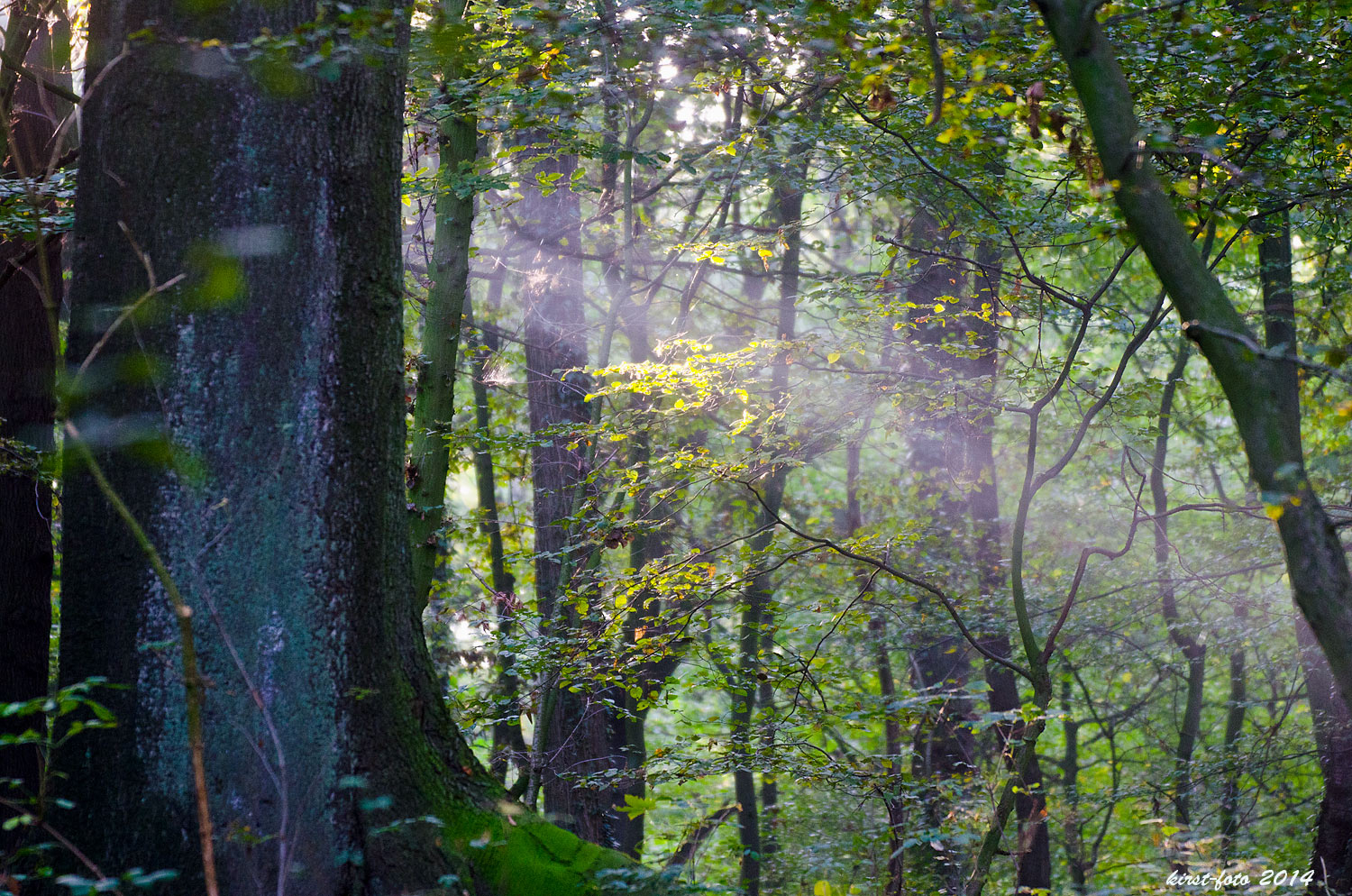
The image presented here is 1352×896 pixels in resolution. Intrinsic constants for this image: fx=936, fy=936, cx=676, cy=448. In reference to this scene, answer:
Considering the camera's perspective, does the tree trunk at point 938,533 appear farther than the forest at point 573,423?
Yes

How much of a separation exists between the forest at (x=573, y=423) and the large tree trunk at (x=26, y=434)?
3cm

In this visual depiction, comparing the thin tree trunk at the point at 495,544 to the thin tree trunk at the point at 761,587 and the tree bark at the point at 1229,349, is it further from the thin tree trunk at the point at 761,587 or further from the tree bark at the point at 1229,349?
the tree bark at the point at 1229,349

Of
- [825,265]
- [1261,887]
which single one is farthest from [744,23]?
[825,265]

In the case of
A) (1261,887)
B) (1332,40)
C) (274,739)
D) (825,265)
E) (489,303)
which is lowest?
(1261,887)

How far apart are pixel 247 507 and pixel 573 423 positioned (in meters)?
3.68

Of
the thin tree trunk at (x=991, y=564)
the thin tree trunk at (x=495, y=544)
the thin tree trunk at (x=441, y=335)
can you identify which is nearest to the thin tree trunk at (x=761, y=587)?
the thin tree trunk at (x=495, y=544)

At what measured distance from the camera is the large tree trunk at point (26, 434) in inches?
222

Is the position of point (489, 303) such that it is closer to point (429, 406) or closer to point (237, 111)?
point (429, 406)

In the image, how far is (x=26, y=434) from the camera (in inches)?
238

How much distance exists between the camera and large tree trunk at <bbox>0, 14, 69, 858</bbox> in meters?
5.65

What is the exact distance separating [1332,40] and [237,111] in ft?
18.4

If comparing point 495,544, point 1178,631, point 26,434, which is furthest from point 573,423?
point 1178,631

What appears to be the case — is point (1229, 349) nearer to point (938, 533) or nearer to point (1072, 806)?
point (938, 533)

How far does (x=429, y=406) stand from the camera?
6.18 meters
